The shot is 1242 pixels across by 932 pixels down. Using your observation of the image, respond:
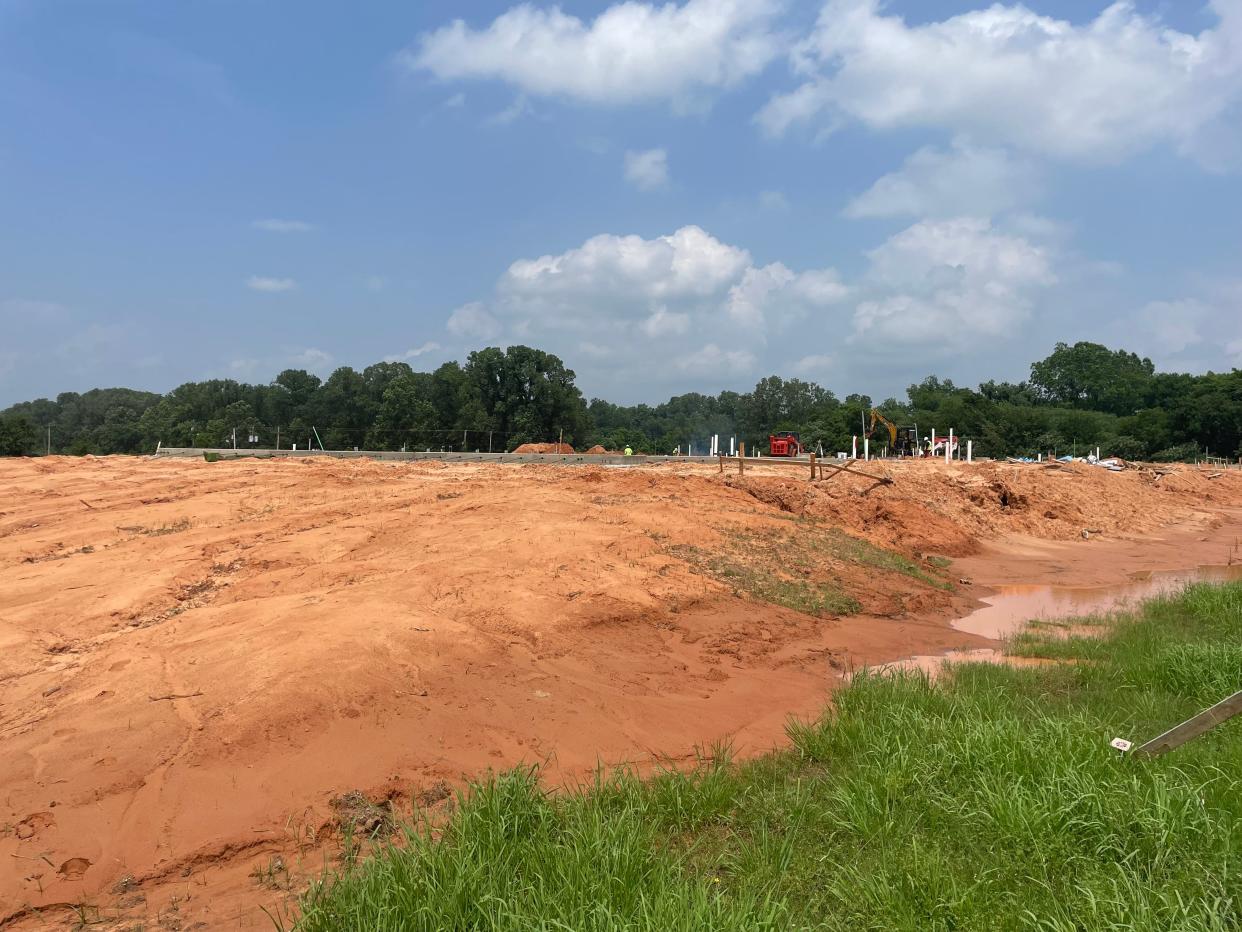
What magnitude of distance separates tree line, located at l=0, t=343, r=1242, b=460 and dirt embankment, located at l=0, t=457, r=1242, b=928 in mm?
36631

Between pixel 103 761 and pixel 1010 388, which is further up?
pixel 1010 388

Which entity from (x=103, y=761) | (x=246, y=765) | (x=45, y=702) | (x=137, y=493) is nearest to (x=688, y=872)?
(x=246, y=765)

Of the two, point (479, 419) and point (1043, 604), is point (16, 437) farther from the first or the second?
point (1043, 604)

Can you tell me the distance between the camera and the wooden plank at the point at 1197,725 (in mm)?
4258

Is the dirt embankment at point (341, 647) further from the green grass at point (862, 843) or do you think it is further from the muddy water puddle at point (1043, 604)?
the green grass at point (862, 843)

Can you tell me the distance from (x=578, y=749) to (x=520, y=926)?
285cm

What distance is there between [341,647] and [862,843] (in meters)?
4.41

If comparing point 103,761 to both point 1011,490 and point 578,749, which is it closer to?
point 578,749

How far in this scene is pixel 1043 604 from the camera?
44.7 feet

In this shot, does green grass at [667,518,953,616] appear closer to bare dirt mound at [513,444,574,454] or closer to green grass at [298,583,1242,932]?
green grass at [298,583,1242,932]

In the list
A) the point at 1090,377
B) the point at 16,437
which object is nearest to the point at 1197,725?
the point at 16,437

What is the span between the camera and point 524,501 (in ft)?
45.1

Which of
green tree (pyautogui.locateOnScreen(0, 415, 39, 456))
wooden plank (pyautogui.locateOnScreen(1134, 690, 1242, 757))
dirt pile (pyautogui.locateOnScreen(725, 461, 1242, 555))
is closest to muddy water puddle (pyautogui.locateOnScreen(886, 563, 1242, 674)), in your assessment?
dirt pile (pyautogui.locateOnScreen(725, 461, 1242, 555))

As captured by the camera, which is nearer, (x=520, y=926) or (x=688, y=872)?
(x=520, y=926)
